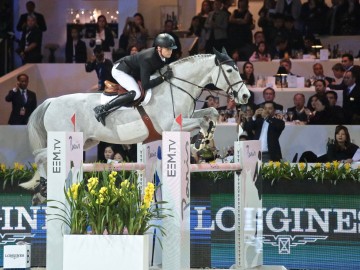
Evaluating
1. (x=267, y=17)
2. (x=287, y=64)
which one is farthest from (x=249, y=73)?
(x=267, y=17)

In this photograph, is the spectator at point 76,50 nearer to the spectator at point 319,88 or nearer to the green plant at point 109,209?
the spectator at point 319,88

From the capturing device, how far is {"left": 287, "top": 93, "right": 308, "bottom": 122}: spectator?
52.0 ft

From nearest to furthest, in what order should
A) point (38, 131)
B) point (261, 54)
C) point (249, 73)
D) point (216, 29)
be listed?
point (38, 131) < point (249, 73) < point (261, 54) < point (216, 29)

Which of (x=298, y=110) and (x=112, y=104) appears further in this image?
(x=298, y=110)

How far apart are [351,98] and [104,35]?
575cm

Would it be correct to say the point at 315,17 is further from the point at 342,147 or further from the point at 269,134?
the point at 342,147

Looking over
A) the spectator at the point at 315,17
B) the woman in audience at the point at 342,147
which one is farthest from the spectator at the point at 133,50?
the woman in audience at the point at 342,147

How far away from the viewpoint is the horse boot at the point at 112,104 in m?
11.8

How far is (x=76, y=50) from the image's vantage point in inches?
796

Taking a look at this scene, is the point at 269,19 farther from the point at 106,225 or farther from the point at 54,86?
the point at 106,225

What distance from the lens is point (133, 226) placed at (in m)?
8.27

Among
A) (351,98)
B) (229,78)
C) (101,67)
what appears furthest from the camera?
(101,67)

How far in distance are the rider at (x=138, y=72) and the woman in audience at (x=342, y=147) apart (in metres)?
3.35

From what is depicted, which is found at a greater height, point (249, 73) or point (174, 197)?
point (249, 73)
